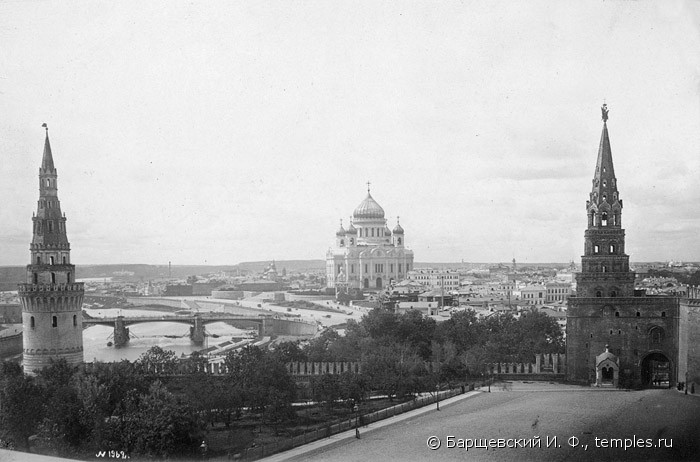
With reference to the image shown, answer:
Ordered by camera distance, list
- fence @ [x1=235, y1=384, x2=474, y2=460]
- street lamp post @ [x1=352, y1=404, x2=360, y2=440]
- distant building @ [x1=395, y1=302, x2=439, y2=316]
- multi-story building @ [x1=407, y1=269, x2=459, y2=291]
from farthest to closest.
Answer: multi-story building @ [x1=407, y1=269, x2=459, y2=291] → distant building @ [x1=395, y1=302, x2=439, y2=316] → street lamp post @ [x1=352, y1=404, x2=360, y2=440] → fence @ [x1=235, y1=384, x2=474, y2=460]

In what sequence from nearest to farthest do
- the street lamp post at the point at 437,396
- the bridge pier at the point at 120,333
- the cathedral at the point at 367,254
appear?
the street lamp post at the point at 437,396 < the bridge pier at the point at 120,333 < the cathedral at the point at 367,254

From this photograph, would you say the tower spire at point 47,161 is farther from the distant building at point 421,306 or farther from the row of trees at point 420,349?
the distant building at point 421,306

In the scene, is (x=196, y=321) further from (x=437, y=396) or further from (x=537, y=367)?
(x=437, y=396)

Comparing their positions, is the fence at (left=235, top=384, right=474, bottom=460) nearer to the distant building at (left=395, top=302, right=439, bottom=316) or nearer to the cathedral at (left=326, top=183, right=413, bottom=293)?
the distant building at (left=395, top=302, right=439, bottom=316)

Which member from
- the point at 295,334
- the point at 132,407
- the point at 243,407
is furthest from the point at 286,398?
the point at 295,334

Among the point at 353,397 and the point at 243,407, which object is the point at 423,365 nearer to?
the point at 353,397

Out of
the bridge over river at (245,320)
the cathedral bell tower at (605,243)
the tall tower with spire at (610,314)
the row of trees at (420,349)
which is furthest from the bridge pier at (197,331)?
the cathedral bell tower at (605,243)

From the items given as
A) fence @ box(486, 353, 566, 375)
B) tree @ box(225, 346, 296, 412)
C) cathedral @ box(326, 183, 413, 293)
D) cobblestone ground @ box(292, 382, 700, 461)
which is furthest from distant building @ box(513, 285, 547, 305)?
tree @ box(225, 346, 296, 412)
